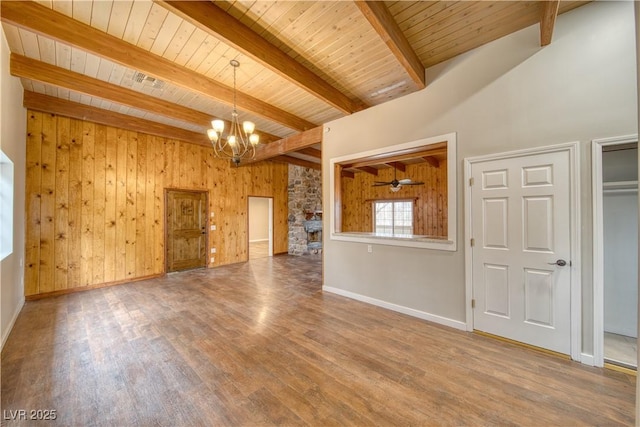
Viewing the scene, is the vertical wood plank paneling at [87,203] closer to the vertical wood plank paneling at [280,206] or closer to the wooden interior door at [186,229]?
the wooden interior door at [186,229]

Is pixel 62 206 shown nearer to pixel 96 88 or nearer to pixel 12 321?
pixel 12 321

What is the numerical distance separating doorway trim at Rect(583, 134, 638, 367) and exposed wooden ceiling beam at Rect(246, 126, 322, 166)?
3.55m

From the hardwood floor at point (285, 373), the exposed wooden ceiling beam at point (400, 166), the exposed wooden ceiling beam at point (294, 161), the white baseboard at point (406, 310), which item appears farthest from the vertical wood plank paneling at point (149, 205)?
the exposed wooden ceiling beam at point (400, 166)

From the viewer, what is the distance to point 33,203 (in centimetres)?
398

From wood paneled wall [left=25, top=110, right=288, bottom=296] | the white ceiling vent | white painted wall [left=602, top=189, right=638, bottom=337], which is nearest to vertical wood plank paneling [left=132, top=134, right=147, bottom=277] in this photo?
wood paneled wall [left=25, top=110, right=288, bottom=296]

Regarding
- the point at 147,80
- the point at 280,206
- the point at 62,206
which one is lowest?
the point at 62,206

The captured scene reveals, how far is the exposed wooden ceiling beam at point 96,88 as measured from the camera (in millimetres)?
2956

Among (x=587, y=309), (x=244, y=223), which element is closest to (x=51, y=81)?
(x=244, y=223)

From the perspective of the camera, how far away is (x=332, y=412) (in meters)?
1.69

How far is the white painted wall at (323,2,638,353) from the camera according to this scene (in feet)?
6.96

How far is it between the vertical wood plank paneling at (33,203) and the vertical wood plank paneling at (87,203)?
0.54 metres

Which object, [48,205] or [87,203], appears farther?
[87,203]

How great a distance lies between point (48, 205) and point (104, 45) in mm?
3325

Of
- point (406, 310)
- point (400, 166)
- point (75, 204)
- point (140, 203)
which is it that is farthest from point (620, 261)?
point (75, 204)
